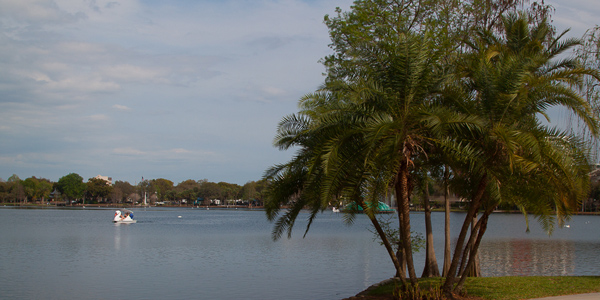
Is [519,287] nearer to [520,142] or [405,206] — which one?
[405,206]

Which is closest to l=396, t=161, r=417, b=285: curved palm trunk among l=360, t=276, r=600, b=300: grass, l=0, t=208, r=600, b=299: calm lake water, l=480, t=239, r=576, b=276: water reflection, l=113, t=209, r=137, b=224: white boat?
l=360, t=276, r=600, b=300: grass

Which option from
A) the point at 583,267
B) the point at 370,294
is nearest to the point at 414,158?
the point at 370,294

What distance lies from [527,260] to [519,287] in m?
16.4

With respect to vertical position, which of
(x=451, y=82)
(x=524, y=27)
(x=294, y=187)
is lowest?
(x=294, y=187)

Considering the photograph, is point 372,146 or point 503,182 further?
point 503,182

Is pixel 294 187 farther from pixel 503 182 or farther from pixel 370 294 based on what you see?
pixel 503 182

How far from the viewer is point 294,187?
15.1 meters

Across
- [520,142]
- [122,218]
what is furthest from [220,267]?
[122,218]

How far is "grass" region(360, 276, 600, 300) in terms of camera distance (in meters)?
14.0

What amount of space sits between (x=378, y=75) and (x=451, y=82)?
1946mm

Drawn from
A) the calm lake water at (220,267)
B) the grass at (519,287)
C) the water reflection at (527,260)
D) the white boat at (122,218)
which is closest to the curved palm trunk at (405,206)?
the grass at (519,287)

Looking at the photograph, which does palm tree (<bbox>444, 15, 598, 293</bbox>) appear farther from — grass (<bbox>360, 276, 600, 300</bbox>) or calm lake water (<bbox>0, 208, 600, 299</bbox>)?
calm lake water (<bbox>0, 208, 600, 299</bbox>)

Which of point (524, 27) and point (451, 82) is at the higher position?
point (524, 27)

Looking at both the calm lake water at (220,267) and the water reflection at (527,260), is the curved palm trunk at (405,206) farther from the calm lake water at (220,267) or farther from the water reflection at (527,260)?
the water reflection at (527,260)
